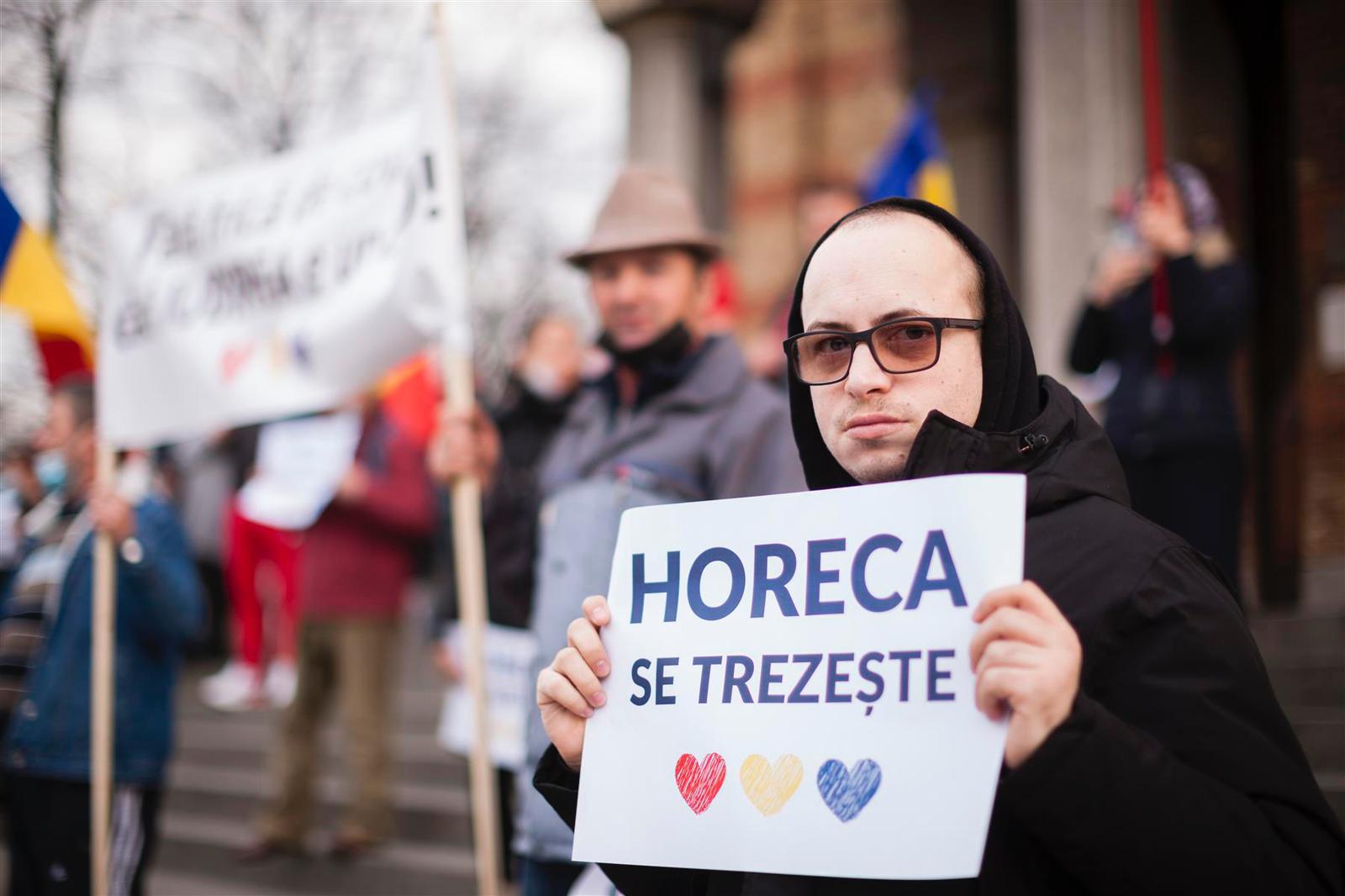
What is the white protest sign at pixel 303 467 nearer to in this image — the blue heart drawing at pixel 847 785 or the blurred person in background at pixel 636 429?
the blurred person in background at pixel 636 429

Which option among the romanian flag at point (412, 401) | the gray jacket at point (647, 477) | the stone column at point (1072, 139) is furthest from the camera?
the romanian flag at point (412, 401)

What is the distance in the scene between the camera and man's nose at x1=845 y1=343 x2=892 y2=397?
1.70 meters

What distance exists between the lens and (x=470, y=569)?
3.58 metres

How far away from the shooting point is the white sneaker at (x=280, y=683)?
32.9 ft

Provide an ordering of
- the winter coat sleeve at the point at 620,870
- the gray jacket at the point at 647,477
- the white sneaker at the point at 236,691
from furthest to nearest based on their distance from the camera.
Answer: the white sneaker at the point at 236,691 < the gray jacket at the point at 647,477 < the winter coat sleeve at the point at 620,870

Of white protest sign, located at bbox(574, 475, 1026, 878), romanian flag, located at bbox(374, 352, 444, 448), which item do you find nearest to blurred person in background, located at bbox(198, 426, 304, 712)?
romanian flag, located at bbox(374, 352, 444, 448)

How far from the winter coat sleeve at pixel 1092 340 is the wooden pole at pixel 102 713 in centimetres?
361

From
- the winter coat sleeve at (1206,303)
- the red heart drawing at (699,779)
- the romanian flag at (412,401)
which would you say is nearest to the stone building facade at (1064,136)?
the winter coat sleeve at (1206,303)

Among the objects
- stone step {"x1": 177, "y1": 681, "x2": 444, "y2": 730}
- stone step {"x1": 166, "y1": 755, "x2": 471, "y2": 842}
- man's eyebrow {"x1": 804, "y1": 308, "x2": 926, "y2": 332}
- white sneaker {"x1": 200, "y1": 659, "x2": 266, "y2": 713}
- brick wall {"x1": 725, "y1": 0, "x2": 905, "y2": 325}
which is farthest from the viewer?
brick wall {"x1": 725, "y1": 0, "x2": 905, "y2": 325}

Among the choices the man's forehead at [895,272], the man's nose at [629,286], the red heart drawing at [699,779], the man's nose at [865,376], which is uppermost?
the man's nose at [629,286]

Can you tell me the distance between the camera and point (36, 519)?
191 inches

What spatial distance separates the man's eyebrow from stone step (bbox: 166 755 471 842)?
17.7ft

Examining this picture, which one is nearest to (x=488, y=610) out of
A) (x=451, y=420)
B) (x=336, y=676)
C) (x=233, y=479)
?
Answer: (x=451, y=420)

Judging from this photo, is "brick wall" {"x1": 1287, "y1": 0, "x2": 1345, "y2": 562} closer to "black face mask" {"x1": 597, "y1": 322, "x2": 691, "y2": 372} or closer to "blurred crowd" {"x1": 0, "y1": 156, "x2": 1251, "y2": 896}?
"blurred crowd" {"x1": 0, "y1": 156, "x2": 1251, "y2": 896}
